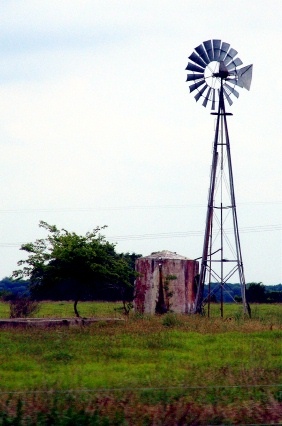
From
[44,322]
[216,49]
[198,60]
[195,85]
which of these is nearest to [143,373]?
[44,322]

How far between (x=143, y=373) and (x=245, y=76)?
74.6 feet

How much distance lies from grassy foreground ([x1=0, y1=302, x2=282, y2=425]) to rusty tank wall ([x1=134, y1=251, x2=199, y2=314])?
9.43m

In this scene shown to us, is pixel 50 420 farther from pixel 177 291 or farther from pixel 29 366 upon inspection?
pixel 177 291

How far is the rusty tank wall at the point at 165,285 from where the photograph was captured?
127ft

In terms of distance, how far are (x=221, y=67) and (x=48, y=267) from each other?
→ 11.8m

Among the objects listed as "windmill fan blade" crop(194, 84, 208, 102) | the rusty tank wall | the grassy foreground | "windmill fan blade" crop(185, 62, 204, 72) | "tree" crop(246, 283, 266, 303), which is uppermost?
"windmill fan blade" crop(185, 62, 204, 72)

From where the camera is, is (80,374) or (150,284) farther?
(150,284)

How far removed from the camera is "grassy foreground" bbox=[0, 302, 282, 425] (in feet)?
34.4

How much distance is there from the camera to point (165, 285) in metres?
39.0

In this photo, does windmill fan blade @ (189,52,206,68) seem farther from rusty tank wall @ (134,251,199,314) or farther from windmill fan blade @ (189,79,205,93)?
rusty tank wall @ (134,251,199,314)

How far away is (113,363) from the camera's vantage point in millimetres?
17688

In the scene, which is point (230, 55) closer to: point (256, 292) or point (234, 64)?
point (234, 64)

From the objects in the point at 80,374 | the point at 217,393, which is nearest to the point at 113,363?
the point at 80,374

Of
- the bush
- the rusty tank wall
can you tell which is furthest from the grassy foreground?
the rusty tank wall
